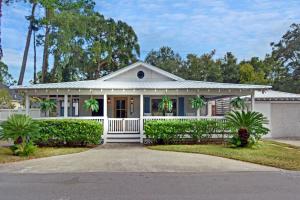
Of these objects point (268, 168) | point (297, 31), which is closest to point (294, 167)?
point (268, 168)

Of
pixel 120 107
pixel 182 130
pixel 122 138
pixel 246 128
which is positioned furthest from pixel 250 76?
pixel 246 128

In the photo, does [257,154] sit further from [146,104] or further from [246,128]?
[146,104]

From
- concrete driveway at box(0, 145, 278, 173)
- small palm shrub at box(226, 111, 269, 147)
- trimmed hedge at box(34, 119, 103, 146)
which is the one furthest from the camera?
trimmed hedge at box(34, 119, 103, 146)

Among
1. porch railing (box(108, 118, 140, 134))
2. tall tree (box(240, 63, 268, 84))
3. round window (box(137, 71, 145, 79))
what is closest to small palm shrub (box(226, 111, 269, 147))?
porch railing (box(108, 118, 140, 134))

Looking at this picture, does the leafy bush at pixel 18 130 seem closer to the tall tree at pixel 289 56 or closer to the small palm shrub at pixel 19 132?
the small palm shrub at pixel 19 132

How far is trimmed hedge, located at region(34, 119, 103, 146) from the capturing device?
18.4 m

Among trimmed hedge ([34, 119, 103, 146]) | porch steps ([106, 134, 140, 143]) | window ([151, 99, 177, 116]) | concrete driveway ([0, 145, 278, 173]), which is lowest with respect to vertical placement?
concrete driveway ([0, 145, 278, 173])

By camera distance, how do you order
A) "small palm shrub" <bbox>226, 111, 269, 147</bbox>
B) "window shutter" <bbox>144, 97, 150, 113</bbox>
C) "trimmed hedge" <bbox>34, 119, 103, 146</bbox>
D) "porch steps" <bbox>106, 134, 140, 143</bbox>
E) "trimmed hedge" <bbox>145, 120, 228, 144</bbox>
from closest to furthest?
"small palm shrub" <bbox>226, 111, 269, 147</bbox>
"trimmed hedge" <bbox>34, 119, 103, 146</bbox>
"trimmed hedge" <bbox>145, 120, 228, 144</bbox>
"porch steps" <bbox>106, 134, 140, 143</bbox>
"window shutter" <bbox>144, 97, 150, 113</bbox>

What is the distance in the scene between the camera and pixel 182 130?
19.2 meters

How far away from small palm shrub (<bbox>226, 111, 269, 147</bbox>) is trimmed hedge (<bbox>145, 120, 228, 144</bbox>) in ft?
5.73

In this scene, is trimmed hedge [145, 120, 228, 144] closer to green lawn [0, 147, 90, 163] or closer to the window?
green lawn [0, 147, 90, 163]

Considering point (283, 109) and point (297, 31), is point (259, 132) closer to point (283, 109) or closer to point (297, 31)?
point (283, 109)

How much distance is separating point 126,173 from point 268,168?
4.85 metres

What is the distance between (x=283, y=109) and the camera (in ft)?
82.2
